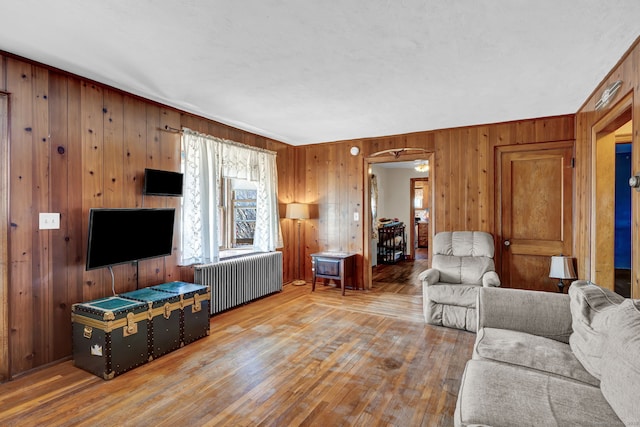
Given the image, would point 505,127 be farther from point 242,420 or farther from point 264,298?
point 242,420

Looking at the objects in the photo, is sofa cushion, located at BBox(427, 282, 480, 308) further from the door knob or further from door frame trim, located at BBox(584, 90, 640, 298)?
the door knob

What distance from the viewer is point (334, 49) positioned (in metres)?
2.39

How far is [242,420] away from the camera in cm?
203

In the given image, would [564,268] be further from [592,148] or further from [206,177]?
[206,177]

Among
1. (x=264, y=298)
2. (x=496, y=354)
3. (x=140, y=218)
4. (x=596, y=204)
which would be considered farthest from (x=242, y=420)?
(x=596, y=204)

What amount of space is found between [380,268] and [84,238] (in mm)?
5511

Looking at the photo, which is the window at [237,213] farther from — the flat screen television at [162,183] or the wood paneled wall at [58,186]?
the wood paneled wall at [58,186]

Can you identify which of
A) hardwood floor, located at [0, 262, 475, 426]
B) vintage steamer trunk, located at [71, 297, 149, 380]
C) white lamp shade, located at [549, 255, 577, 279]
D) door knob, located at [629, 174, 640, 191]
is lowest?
hardwood floor, located at [0, 262, 475, 426]

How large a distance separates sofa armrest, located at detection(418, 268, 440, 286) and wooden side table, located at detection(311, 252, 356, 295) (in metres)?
1.44

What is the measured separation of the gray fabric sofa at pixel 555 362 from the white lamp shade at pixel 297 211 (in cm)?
341

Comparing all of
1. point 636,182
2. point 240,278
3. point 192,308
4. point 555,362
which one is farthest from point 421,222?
point 555,362

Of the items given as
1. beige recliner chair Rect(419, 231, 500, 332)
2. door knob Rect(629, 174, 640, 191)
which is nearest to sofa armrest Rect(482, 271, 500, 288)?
beige recliner chair Rect(419, 231, 500, 332)

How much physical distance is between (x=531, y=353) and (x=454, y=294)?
5.56 ft

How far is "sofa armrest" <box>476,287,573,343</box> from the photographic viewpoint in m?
2.21
